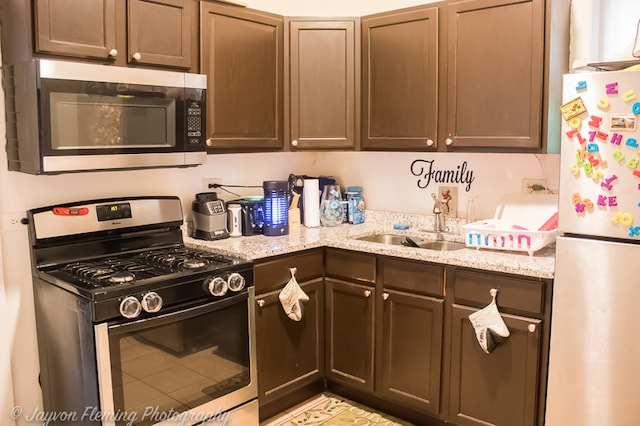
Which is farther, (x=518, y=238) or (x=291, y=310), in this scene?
(x=291, y=310)

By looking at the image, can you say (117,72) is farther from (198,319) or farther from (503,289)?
(503,289)

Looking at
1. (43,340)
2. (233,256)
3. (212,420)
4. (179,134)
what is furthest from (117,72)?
(212,420)

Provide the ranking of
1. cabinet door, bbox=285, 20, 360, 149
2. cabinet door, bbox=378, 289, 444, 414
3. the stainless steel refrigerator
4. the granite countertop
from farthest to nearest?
cabinet door, bbox=285, 20, 360, 149, cabinet door, bbox=378, 289, 444, 414, the granite countertop, the stainless steel refrigerator

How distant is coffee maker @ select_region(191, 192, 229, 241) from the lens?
2.98 m

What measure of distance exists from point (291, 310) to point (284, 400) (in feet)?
1.85

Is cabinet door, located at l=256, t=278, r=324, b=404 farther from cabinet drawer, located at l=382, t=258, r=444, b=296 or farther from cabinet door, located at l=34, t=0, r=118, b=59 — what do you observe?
cabinet door, located at l=34, t=0, r=118, b=59

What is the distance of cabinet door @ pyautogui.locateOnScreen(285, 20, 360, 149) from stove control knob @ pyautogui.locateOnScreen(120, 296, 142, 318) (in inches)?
54.8

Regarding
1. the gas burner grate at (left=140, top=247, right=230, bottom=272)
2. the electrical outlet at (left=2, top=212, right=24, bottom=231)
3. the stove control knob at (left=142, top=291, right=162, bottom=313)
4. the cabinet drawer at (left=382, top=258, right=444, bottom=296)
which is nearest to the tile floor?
the cabinet drawer at (left=382, top=258, right=444, bottom=296)

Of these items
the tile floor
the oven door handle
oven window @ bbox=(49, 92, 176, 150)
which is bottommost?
the tile floor

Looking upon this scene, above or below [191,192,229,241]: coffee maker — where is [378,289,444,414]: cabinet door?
below

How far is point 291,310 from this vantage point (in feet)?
9.32

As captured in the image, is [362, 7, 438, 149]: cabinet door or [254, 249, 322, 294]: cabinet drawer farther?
[362, 7, 438, 149]: cabinet door

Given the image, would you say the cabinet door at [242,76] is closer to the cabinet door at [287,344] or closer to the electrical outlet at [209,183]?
the electrical outlet at [209,183]

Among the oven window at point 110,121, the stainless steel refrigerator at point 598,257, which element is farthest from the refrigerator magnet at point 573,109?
the oven window at point 110,121
